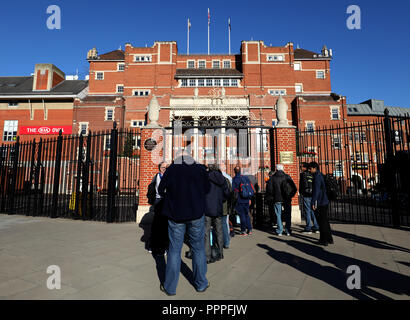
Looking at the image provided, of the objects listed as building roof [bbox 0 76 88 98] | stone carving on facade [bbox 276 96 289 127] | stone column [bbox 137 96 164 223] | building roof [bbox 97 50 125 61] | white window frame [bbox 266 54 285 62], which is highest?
building roof [bbox 97 50 125 61]

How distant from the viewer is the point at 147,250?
502 centimetres

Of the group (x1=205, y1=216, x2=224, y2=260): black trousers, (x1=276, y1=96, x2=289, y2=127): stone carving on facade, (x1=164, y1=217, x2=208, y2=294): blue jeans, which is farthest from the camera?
(x1=276, y1=96, x2=289, y2=127): stone carving on facade

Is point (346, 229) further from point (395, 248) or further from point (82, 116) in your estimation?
point (82, 116)

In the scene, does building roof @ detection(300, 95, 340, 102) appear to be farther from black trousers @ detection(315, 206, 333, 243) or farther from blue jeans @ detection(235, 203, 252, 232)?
black trousers @ detection(315, 206, 333, 243)

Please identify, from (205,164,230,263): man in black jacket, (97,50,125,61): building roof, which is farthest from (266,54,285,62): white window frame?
(205,164,230,263): man in black jacket

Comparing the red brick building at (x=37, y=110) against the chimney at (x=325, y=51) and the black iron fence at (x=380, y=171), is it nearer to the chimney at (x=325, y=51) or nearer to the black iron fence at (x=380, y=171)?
the black iron fence at (x=380, y=171)

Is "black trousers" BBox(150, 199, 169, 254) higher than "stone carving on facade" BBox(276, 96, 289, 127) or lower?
lower

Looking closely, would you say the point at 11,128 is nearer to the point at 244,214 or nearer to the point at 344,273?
the point at 244,214

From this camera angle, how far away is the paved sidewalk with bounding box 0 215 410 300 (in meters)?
3.02

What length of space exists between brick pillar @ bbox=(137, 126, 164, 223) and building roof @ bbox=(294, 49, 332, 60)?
35.6 meters

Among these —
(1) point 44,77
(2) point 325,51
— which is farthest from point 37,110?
(2) point 325,51

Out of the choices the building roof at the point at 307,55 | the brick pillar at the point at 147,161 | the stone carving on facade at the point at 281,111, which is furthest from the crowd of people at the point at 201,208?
the building roof at the point at 307,55

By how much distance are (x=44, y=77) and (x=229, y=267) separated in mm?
41179
